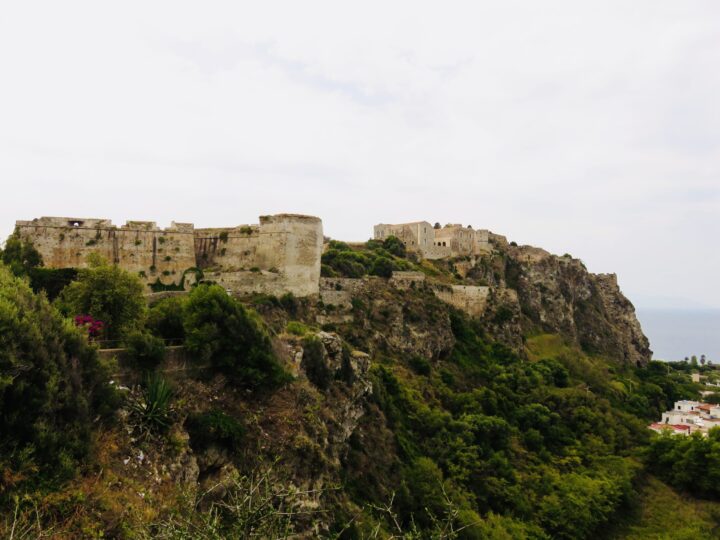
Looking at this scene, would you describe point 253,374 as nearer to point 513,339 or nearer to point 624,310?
point 513,339

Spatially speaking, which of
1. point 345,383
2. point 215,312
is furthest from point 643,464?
point 215,312

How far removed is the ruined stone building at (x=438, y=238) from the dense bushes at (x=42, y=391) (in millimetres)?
57802

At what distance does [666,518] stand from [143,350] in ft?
110

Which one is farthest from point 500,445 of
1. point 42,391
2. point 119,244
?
point 42,391

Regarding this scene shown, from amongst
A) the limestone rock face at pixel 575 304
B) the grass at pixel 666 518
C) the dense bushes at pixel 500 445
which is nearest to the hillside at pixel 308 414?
Answer: the dense bushes at pixel 500 445

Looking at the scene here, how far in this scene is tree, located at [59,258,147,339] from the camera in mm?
20062

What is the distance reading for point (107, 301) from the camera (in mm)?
20344

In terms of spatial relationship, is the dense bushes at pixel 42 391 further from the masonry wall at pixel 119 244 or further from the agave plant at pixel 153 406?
the masonry wall at pixel 119 244

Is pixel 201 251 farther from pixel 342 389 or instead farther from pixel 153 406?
pixel 153 406

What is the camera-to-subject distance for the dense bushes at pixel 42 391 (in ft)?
38.7

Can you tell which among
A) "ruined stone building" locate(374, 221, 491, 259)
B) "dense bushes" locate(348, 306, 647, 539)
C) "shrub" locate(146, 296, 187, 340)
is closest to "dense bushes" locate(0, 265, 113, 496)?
"shrub" locate(146, 296, 187, 340)

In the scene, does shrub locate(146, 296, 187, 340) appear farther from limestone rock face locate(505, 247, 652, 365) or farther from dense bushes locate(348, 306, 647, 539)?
limestone rock face locate(505, 247, 652, 365)

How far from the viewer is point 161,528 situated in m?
9.55

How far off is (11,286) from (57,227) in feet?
54.6
